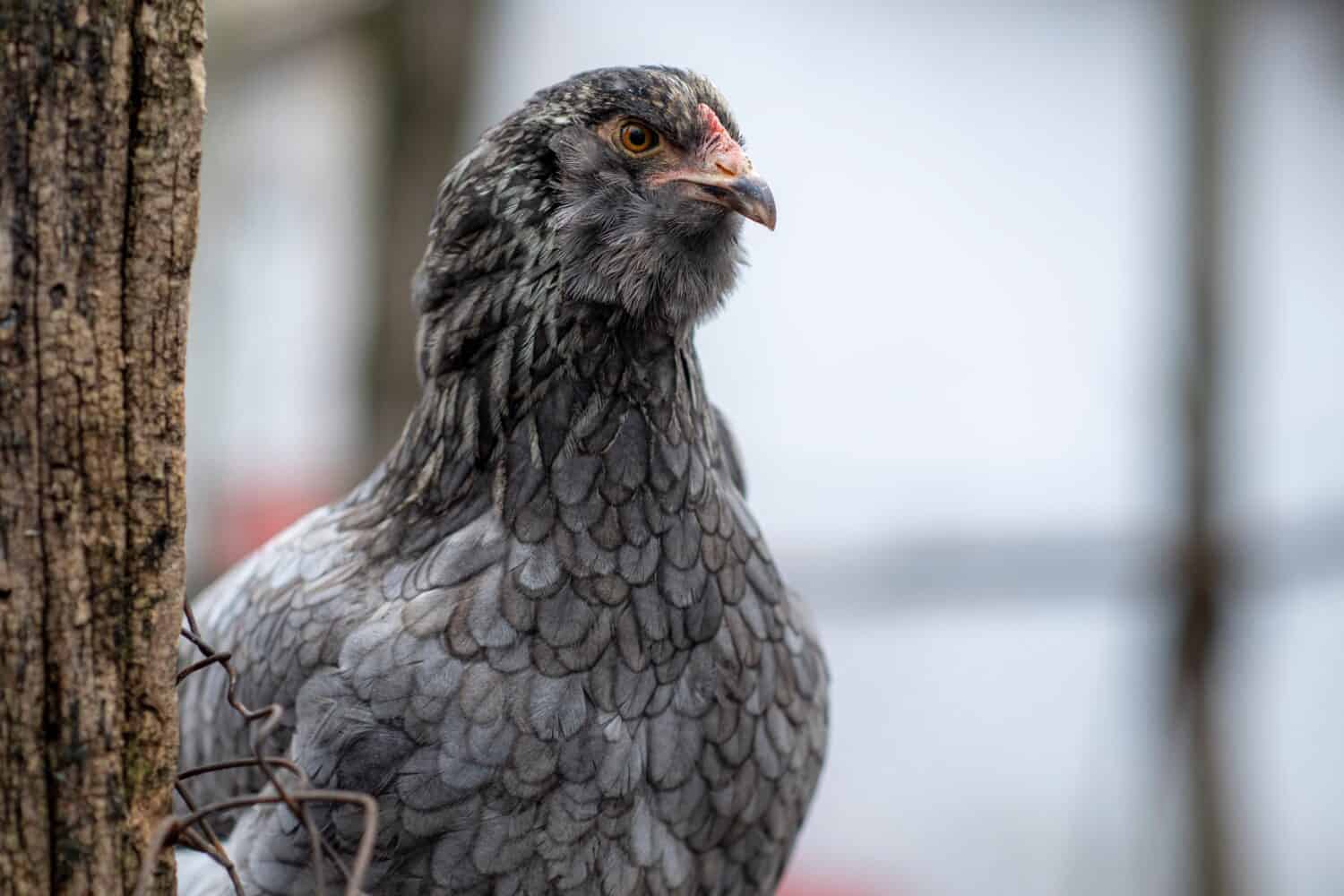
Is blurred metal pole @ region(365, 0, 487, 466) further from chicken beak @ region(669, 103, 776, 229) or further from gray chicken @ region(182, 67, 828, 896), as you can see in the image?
chicken beak @ region(669, 103, 776, 229)

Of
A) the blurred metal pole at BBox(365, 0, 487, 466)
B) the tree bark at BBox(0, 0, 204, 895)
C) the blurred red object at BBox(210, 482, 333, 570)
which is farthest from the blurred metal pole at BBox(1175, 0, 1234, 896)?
the tree bark at BBox(0, 0, 204, 895)

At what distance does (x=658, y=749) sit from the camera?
94.3 inches

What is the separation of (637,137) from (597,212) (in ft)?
0.51

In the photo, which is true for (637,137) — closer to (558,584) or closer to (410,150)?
(558,584)

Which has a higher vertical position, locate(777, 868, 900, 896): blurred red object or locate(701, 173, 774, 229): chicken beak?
locate(701, 173, 774, 229): chicken beak

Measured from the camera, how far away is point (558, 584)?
93.5 inches

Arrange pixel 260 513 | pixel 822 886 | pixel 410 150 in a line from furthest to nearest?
1. pixel 260 513
2. pixel 822 886
3. pixel 410 150

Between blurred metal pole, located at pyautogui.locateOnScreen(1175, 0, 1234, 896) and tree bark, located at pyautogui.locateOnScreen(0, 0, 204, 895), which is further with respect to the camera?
blurred metal pole, located at pyautogui.locateOnScreen(1175, 0, 1234, 896)

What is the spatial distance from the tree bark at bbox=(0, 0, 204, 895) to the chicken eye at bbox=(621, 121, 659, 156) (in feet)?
2.76

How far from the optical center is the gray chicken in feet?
7.55

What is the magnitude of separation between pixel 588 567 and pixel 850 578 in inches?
179

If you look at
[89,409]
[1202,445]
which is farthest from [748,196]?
[1202,445]

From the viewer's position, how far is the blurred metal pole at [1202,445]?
5695 millimetres

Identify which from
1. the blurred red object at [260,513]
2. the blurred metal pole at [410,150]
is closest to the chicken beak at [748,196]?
the blurred metal pole at [410,150]
